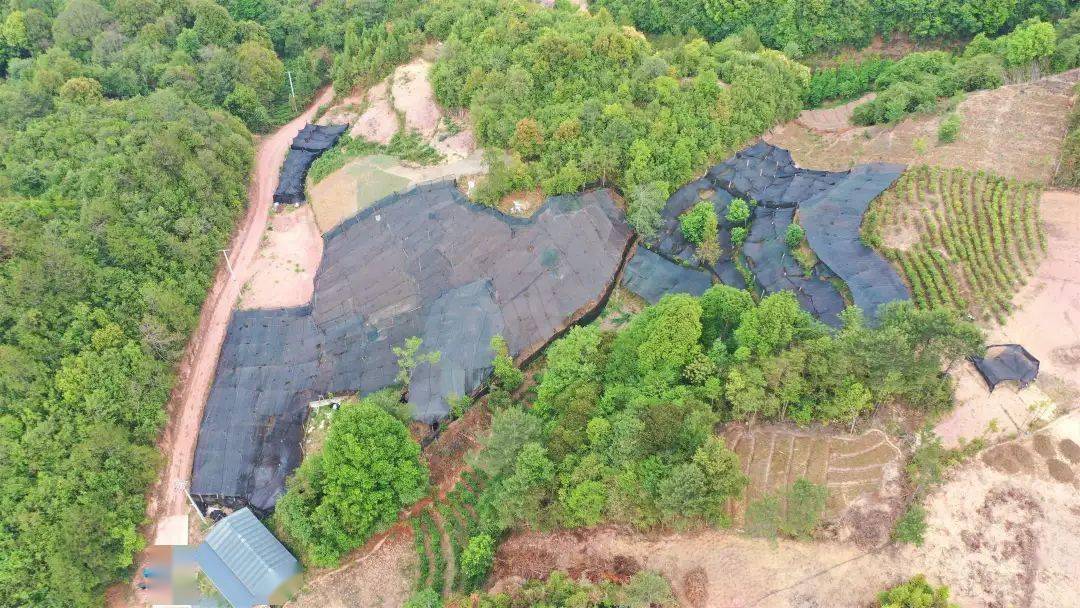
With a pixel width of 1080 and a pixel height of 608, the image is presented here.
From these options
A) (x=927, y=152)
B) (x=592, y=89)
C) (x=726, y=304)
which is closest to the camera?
(x=726, y=304)

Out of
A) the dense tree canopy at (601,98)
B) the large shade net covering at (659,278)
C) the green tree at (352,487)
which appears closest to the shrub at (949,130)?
the dense tree canopy at (601,98)

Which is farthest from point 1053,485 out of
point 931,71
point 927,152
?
point 931,71

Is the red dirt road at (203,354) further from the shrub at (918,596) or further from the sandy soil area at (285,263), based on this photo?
the shrub at (918,596)

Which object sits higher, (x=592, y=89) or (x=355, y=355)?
(x=592, y=89)

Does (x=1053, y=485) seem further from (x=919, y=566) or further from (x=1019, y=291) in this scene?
(x=1019, y=291)

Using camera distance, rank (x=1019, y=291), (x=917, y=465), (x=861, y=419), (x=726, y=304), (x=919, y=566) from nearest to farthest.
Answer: (x=919, y=566) < (x=917, y=465) < (x=861, y=419) < (x=726, y=304) < (x=1019, y=291)
